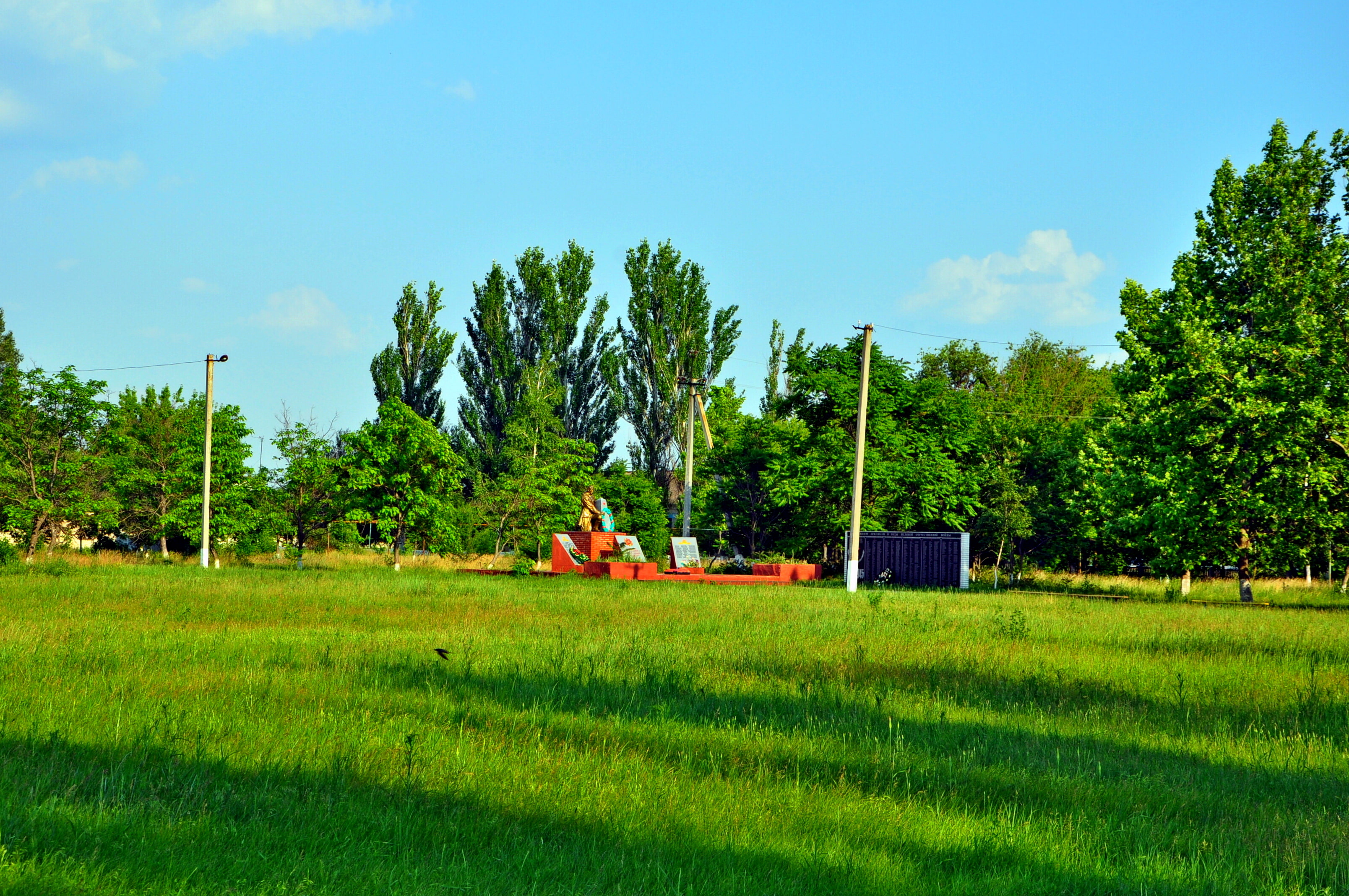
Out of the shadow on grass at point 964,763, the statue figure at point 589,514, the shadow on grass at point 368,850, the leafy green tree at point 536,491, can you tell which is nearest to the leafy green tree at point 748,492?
the leafy green tree at point 536,491

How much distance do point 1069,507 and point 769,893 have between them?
38092 mm

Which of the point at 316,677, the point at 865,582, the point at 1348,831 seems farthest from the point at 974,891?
the point at 865,582

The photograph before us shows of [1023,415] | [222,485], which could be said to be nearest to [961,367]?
[1023,415]

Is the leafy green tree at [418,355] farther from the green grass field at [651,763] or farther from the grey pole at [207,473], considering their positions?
the green grass field at [651,763]

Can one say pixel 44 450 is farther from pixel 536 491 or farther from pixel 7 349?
pixel 7 349

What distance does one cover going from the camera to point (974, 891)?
5371 millimetres

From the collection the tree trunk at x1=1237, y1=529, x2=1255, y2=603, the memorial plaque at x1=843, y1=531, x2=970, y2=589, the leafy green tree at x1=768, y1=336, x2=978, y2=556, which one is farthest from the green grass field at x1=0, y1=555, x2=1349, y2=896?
the leafy green tree at x1=768, y1=336, x2=978, y2=556

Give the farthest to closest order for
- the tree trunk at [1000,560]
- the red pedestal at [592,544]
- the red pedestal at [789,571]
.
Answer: the tree trunk at [1000,560] → the red pedestal at [789,571] → the red pedestal at [592,544]

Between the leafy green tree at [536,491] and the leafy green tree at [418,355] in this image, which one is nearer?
the leafy green tree at [536,491]

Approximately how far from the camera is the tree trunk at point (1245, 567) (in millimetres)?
31219

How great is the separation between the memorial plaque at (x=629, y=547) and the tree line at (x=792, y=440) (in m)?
6.00

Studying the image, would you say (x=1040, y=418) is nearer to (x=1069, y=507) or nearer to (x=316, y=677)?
(x=1069, y=507)

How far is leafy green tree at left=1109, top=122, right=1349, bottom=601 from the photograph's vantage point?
28.8 m

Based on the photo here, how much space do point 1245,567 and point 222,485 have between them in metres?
36.3
